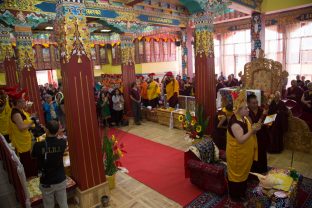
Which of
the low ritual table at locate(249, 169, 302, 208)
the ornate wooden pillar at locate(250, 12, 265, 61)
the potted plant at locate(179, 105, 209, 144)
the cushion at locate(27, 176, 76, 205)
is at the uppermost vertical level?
the ornate wooden pillar at locate(250, 12, 265, 61)

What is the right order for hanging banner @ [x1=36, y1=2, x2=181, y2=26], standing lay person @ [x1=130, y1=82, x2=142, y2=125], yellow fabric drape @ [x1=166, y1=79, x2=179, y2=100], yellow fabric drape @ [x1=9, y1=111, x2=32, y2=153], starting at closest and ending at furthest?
yellow fabric drape @ [x1=9, y1=111, x2=32, y2=153]
hanging banner @ [x1=36, y1=2, x2=181, y2=26]
standing lay person @ [x1=130, y1=82, x2=142, y2=125]
yellow fabric drape @ [x1=166, y1=79, x2=179, y2=100]

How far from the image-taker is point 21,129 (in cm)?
349

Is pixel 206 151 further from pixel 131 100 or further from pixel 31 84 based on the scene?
pixel 31 84

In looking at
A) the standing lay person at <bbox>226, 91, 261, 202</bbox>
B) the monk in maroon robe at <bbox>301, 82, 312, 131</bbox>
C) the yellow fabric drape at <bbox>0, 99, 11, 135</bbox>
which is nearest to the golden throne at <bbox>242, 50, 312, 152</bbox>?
the monk in maroon robe at <bbox>301, 82, 312, 131</bbox>

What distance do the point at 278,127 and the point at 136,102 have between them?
4348 millimetres

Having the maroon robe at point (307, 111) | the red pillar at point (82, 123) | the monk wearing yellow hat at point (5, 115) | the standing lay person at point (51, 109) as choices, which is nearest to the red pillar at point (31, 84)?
the standing lay person at point (51, 109)

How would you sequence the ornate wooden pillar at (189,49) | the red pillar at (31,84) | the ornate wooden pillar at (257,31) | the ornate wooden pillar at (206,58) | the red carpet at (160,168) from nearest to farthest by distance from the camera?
the red carpet at (160,168)
the ornate wooden pillar at (206,58)
the red pillar at (31,84)
the ornate wooden pillar at (257,31)
the ornate wooden pillar at (189,49)

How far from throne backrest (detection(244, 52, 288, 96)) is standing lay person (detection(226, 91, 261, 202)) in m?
2.99

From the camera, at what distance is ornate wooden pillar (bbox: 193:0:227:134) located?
17.2 feet

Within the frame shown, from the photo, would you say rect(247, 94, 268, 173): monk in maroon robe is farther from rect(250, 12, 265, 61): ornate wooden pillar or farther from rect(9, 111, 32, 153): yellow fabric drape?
rect(250, 12, 265, 61): ornate wooden pillar

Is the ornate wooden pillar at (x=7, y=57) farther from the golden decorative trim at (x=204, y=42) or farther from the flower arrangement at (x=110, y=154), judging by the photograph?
the golden decorative trim at (x=204, y=42)

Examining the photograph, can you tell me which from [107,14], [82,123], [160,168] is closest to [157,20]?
[107,14]

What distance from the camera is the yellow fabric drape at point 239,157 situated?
123 inches

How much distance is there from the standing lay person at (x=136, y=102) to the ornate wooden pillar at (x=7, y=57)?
3744mm
